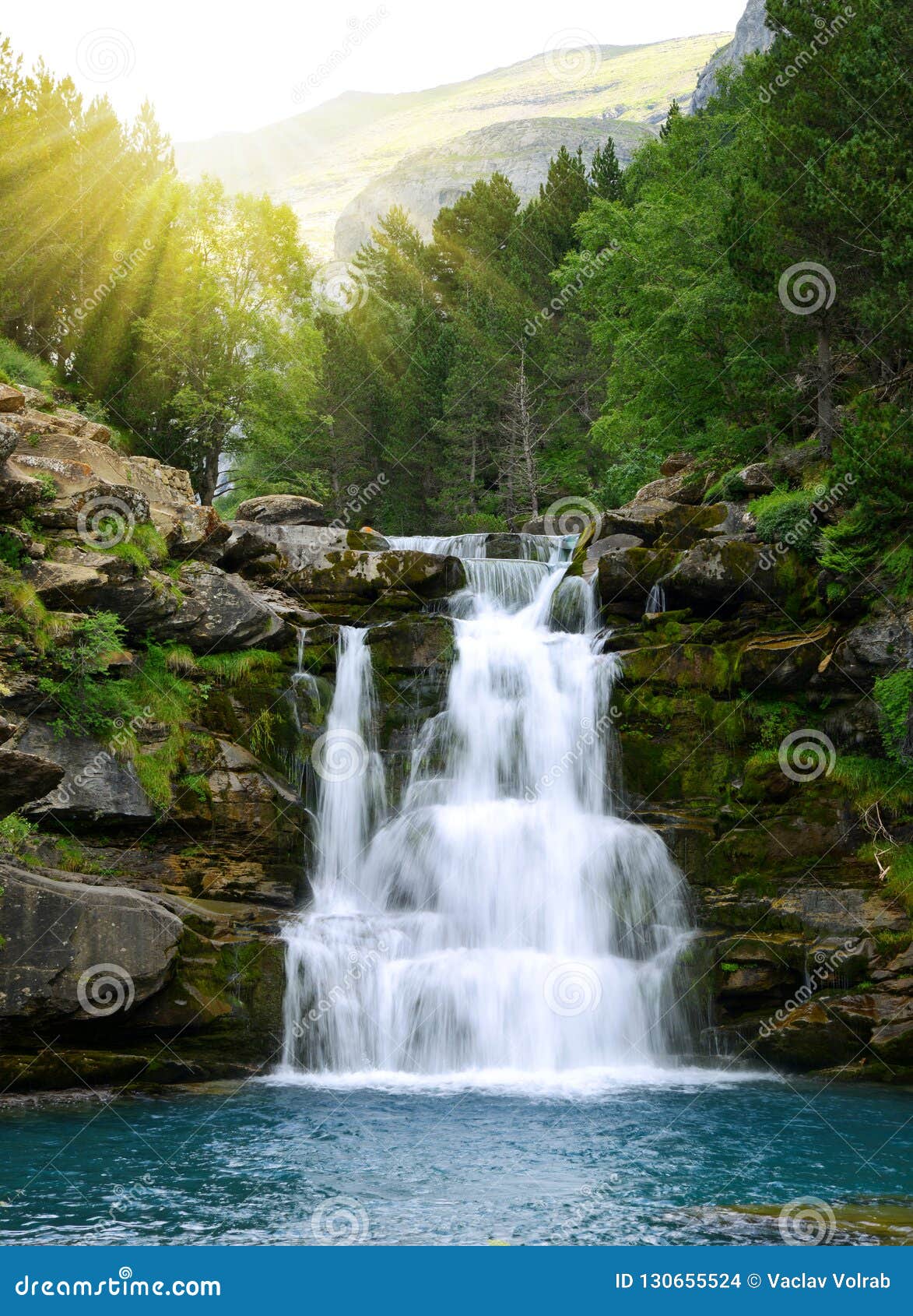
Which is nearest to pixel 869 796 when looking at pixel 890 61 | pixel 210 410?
pixel 890 61

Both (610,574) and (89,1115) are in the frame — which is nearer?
(89,1115)

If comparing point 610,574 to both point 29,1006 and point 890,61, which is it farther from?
point 29,1006

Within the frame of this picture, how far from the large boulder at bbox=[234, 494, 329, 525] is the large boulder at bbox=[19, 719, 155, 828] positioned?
15.5 metres

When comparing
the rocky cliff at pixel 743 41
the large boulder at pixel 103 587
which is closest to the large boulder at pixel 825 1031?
the large boulder at pixel 103 587

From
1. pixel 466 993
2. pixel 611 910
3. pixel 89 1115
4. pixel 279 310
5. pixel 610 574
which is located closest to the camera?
pixel 89 1115

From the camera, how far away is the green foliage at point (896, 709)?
16.7m

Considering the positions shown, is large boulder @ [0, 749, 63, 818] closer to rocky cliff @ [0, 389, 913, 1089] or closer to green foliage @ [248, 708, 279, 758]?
rocky cliff @ [0, 389, 913, 1089]

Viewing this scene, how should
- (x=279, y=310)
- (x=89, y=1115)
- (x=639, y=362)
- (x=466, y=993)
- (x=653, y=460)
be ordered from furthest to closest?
(x=279, y=310) → (x=653, y=460) → (x=639, y=362) → (x=466, y=993) → (x=89, y=1115)

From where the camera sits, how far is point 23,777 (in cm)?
1225

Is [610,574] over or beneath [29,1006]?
over

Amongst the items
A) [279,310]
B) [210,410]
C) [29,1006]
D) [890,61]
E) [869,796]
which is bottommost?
[29,1006]

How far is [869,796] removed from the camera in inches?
674

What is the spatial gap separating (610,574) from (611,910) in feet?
23.8

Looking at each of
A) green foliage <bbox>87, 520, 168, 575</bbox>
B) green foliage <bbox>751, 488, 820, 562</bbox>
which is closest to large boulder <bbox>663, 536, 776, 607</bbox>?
green foliage <bbox>751, 488, 820, 562</bbox>
